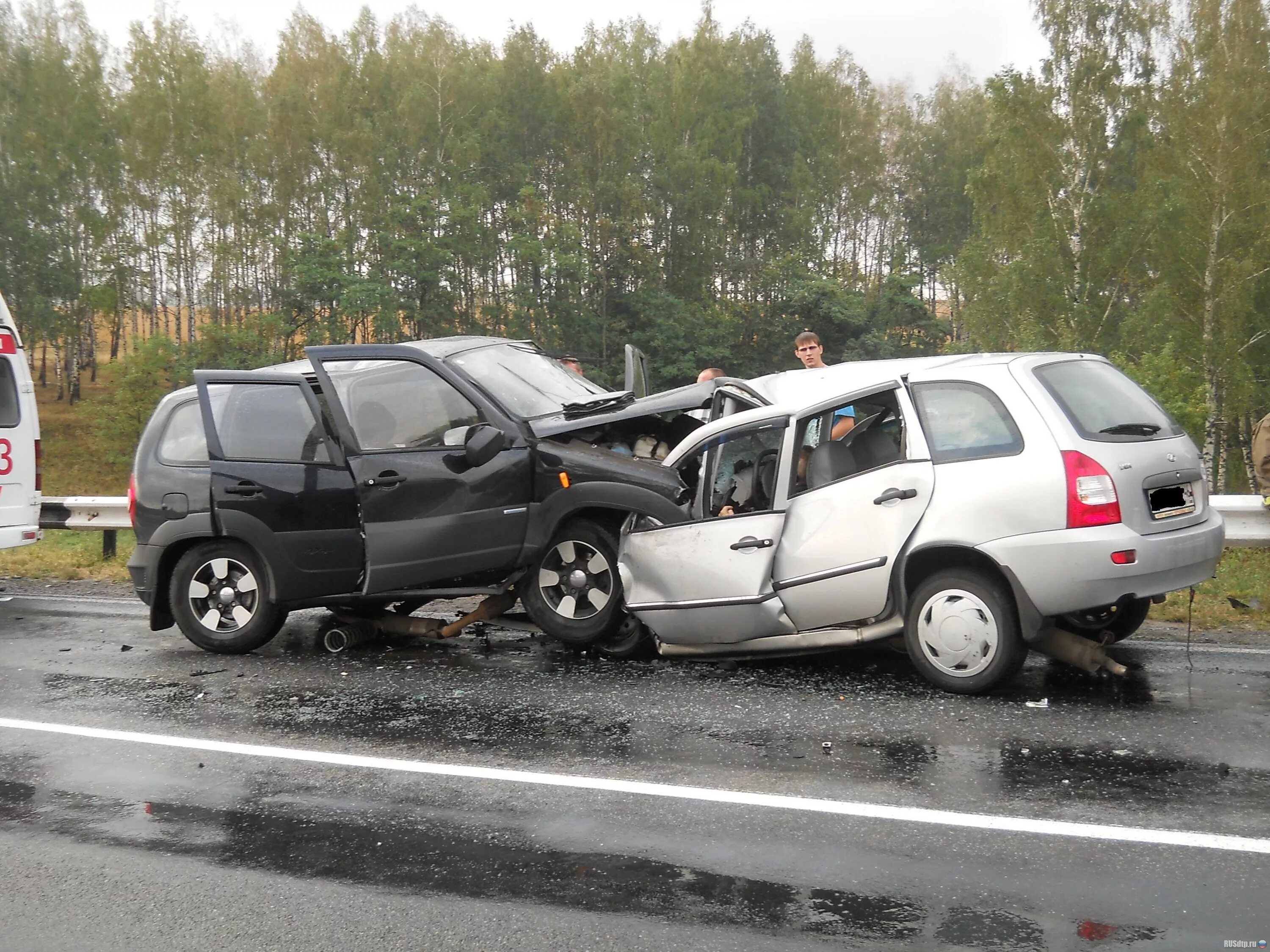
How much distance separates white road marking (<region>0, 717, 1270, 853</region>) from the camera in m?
4.20

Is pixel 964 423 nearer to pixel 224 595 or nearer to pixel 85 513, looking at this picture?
pixel 224 595

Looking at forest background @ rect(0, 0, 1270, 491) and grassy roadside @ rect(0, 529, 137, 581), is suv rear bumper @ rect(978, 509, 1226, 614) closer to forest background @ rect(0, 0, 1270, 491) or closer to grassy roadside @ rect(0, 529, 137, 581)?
grassy roadside @ rect(0, 529, 137, 581)

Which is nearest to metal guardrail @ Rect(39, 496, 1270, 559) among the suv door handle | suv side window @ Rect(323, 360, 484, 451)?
suv side window @ Rect(323, 360, 484, 451)

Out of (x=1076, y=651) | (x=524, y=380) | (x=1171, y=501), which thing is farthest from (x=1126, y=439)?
(x=524, y=380)

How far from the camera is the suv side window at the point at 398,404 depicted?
7840 millimetres

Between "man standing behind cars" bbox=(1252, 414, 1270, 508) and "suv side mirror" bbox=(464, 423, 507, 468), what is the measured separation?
519 cm

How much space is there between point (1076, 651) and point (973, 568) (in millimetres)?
705

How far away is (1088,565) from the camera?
5836mm

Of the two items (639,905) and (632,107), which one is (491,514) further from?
(632,107)

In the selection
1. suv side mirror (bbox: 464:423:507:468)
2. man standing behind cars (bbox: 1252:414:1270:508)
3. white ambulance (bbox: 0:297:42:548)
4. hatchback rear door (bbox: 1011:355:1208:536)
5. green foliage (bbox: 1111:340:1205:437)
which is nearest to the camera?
hatchback rear door (bbox: 1011:355:1208:536)

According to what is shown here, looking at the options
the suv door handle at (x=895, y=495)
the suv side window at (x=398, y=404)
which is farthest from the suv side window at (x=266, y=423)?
the suv door handle at (x=895, y=495)

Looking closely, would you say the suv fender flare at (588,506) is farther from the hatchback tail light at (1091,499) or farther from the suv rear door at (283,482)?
the hatchback tail light at (1091,499)

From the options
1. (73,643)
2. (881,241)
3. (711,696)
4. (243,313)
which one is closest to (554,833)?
(711,696)

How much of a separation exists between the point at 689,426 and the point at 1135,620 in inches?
119
